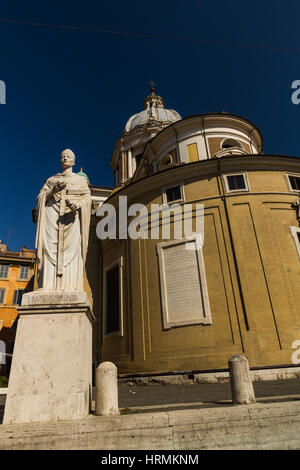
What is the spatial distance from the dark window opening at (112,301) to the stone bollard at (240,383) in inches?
453

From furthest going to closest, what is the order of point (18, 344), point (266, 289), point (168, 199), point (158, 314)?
point (168, 199)
point (158, 314)
point (266, 289)
point (18, 344)

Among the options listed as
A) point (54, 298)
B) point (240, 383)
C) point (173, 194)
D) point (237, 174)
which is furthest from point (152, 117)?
point (240, 383)

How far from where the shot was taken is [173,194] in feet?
51.7

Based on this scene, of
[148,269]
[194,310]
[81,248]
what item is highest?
[148,269]

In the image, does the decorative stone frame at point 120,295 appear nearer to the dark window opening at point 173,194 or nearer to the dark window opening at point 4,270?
the dark window opening at point 173,194

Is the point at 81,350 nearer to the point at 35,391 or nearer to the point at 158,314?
the point at 35,391

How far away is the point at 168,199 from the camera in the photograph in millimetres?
15742

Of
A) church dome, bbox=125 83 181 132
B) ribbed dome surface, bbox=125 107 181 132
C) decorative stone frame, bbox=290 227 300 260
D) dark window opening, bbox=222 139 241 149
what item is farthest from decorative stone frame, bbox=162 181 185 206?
ribbed dome surface, bbox=125 107 181 132

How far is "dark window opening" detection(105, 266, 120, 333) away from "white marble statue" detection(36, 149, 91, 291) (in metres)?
11.4

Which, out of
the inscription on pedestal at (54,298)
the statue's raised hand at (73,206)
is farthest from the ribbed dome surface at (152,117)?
the inscription on pedestal at (54,298)

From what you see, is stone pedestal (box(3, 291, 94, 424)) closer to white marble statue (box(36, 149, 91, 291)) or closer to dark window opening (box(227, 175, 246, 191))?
white marble statue (box(36, 149, 91, 291))

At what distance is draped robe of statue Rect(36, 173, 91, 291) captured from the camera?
4652 millimetres
